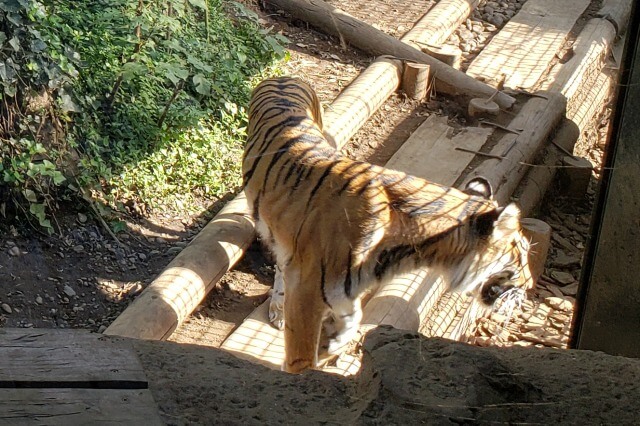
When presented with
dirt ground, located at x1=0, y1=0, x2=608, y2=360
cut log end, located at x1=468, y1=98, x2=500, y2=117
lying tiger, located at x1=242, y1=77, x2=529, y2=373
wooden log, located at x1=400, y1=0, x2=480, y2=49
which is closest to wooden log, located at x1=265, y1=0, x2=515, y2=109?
cut log end, located at x1=468, y1=98, x2=500, y2=117

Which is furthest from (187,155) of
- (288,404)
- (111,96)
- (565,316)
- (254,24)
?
(288,404)

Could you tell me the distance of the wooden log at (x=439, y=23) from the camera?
8.16 metres

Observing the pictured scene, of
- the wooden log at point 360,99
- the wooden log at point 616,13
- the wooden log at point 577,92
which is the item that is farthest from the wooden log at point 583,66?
the wooden log at point 360,99

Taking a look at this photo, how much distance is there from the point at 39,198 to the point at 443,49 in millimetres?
4080

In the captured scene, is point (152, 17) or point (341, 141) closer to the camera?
point (152, 17)

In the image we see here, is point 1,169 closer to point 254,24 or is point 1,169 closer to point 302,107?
point 302,107

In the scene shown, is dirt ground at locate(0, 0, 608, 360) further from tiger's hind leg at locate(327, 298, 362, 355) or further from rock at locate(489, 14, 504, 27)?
rock at locate(489, 14, 504, 27)

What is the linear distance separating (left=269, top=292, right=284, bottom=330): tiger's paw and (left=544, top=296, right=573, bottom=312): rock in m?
1.81

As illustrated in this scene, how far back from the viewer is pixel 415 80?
7.57m

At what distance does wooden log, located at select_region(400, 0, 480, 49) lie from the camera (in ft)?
26.8

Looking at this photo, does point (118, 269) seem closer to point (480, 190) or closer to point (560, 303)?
point (480, 190)

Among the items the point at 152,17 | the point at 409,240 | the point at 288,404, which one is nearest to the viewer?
the point at 288,404

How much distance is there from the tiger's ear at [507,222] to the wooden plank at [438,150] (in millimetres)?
1903

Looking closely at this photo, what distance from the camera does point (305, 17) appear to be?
27.1 feet
